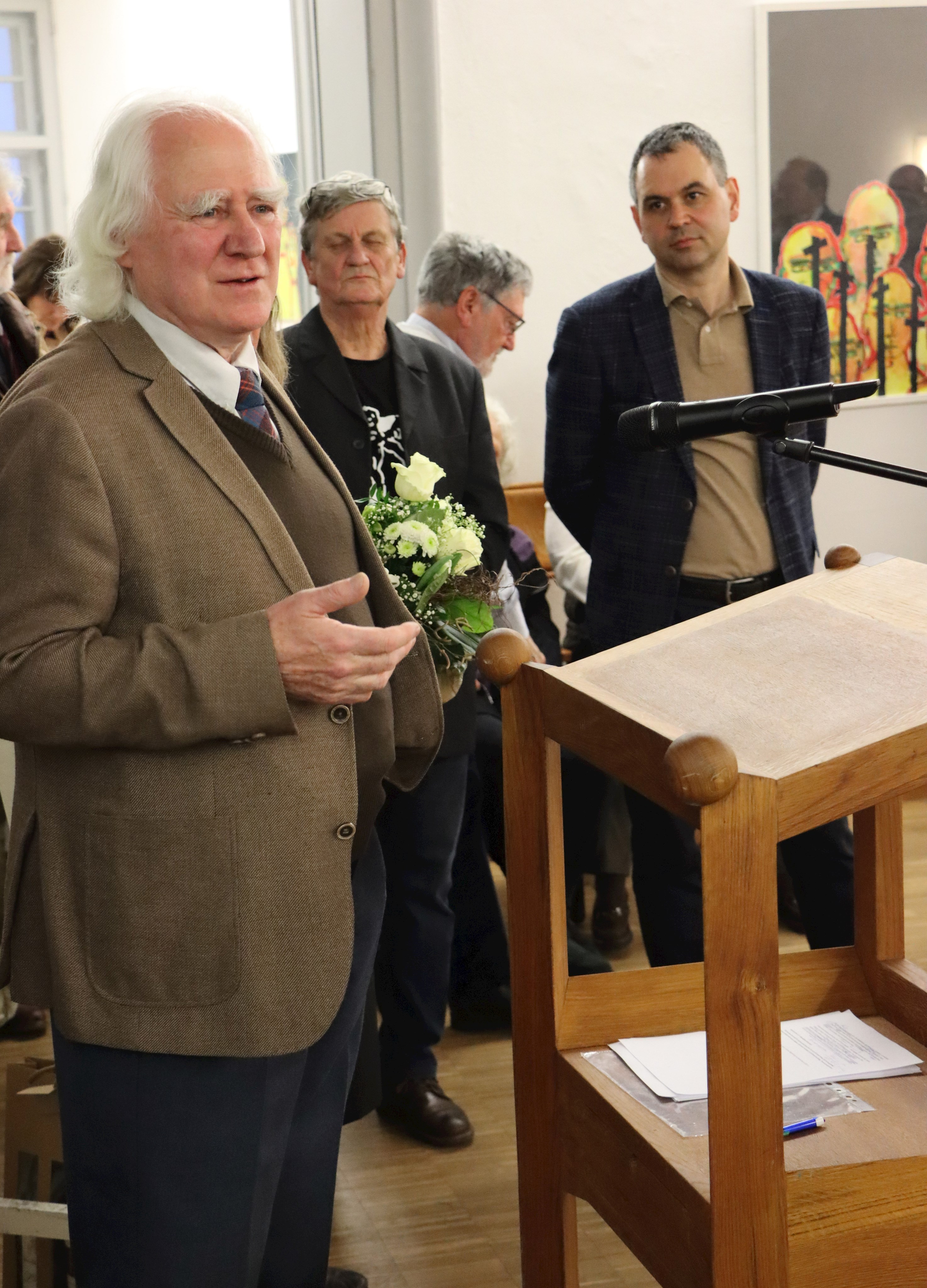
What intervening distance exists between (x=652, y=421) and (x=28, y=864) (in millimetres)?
841

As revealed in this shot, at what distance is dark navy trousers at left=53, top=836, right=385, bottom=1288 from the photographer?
4.75 feet

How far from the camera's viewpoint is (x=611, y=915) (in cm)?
395

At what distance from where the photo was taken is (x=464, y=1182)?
104 inches

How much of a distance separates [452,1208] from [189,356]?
1.73m

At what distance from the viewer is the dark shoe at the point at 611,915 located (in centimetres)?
391

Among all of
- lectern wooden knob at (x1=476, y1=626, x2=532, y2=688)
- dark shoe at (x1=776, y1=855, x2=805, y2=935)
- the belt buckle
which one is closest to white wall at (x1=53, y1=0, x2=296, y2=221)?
dark shoe at (x1=776, y1=855, x2=805, y2=935)

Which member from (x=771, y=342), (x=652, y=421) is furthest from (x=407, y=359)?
(x=652, y=421)

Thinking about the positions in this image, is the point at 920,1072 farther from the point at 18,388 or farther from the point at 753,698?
the point at 18,388

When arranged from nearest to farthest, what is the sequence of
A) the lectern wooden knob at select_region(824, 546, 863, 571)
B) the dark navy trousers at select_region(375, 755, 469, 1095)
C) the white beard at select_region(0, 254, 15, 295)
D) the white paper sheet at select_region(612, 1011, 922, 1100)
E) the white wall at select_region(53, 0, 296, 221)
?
the white paper sheet at select_region(612, 1011, 922, 1100) < the lectern wooden knob at select_region(824, 546, 863, 571) < the dark navy trousers at select_region(375, 755, 469, 1095) < the white beard at select_region(0, 254, 15, 295) < the white wall at select_region(53, 0, 296, 221)

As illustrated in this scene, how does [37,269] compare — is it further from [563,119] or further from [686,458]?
[686,458]

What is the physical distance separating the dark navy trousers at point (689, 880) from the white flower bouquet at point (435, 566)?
3.09 feet

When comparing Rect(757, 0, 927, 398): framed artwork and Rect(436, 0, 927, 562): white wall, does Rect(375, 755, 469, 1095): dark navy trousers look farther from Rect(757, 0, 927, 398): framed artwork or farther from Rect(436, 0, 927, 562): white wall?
Rect(757, 0, 927, 398): framed artwork

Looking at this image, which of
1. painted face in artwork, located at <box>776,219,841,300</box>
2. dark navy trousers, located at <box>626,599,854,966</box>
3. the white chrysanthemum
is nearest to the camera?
the white chrysanthemum

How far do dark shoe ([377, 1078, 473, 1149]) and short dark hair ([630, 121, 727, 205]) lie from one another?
2.00 metres
